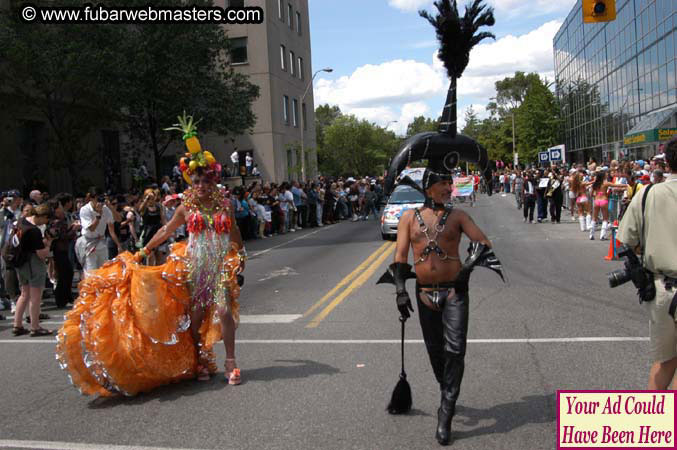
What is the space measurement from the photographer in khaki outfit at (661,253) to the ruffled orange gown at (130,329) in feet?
11.5

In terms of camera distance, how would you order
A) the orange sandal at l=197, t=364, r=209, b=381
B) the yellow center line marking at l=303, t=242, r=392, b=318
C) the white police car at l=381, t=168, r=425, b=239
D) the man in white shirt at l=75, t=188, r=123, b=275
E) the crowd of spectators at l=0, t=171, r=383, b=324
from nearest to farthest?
the orange sandal at l=197, t=364, r=209, b=381 < the crowd of spectators at l=0, t=171, r=383, b=324 < the yellow center line marking at l=303, t=242, r=392, b=318 < the man in white shirt at l=75, t=188, r=123, b=275 < the white police car at l=381, t=168, r=425, b=239

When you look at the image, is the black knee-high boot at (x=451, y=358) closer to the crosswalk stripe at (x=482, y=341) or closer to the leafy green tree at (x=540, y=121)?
the crosswalk stripe at (x=482, y=341)

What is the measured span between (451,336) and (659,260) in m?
1.41

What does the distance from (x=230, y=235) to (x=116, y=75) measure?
19236mm

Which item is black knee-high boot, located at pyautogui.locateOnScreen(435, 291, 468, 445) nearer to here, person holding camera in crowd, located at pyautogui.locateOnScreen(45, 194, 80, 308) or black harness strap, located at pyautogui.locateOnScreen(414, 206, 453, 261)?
black harness strap, located at pyautogui.locateOnScreen(414, 206, 453, 261)

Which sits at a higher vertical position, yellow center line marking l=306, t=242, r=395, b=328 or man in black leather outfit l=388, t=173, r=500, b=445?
man in black leather outfit l=388, t=173, r=500, b=445

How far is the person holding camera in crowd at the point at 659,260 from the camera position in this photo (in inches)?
158

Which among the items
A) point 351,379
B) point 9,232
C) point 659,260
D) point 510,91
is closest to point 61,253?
point 9,232

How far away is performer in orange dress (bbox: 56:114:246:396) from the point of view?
5.63m

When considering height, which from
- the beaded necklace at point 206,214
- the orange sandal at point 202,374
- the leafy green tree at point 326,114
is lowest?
the orange sandal at point 202,374

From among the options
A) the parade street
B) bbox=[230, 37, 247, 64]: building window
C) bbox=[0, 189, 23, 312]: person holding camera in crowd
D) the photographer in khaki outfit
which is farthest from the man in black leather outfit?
bbox=[230, 37, 247, 64]: building window

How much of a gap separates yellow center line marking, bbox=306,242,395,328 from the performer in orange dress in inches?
97.0

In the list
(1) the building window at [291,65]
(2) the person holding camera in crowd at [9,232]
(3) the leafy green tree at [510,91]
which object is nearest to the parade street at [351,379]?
(2) the person holding camera in crowd at [9,232]

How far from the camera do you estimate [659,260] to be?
406 cm
